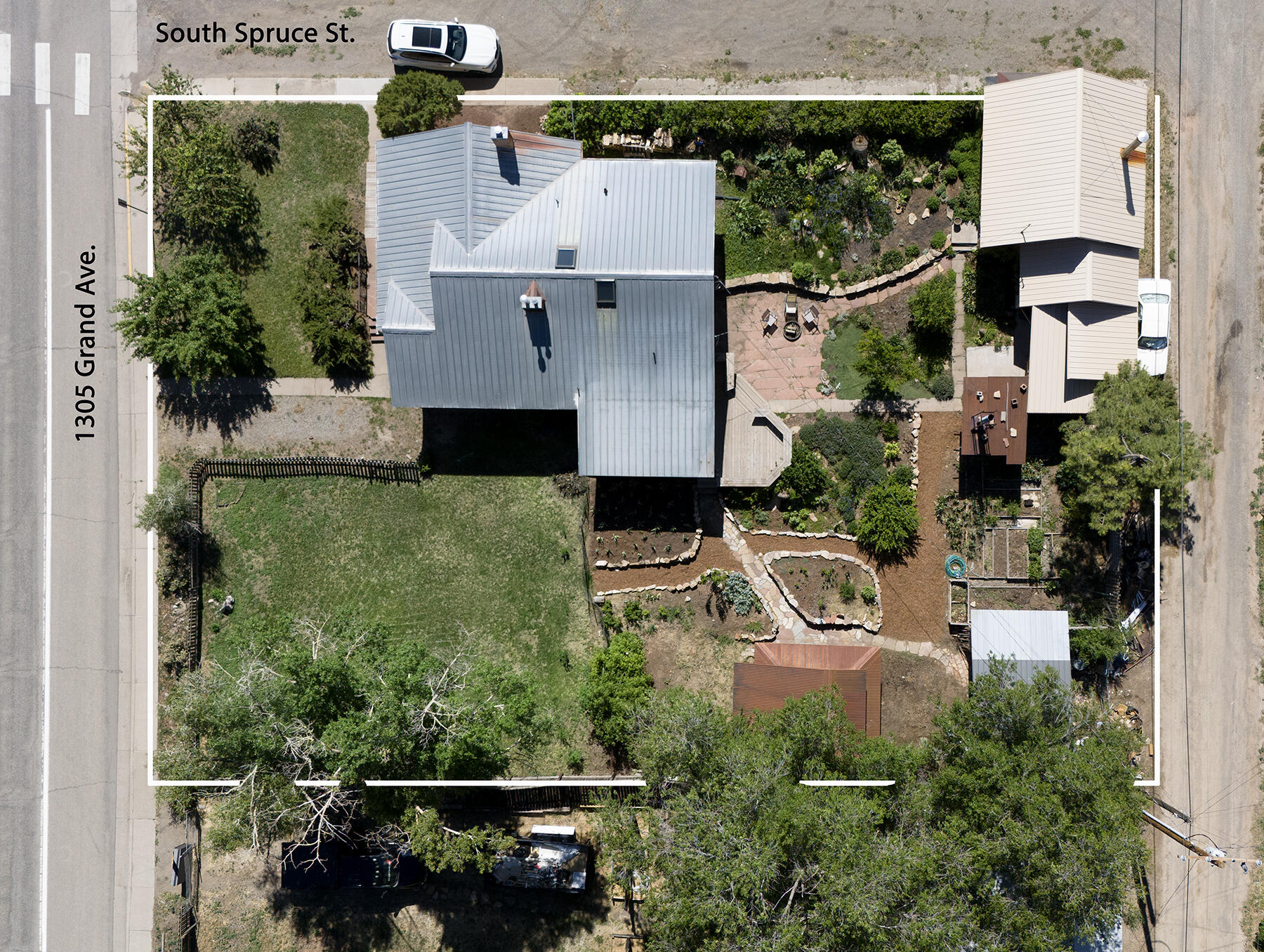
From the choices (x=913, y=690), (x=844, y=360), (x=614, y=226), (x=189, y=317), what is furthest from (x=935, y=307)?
(x=189, y=317)

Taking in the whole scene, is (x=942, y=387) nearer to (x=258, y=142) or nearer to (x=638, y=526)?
(x=638, y=526)

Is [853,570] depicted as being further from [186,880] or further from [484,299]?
[186,880]

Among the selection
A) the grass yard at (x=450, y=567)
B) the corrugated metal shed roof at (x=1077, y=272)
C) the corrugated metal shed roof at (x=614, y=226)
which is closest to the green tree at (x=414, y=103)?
the corrugated metal shed roof at (x=614, y=226)

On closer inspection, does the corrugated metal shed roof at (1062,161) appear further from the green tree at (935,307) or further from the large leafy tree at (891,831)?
the large leafy tree at (891,831)

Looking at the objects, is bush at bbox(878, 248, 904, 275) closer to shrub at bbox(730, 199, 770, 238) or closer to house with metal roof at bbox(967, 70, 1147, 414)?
house with metal roof at bbox(967, 70, 1147, 414)

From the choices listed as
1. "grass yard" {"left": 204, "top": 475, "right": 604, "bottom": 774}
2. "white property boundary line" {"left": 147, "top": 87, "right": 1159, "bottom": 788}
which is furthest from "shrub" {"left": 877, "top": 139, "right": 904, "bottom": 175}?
"grass yard" {"left": 204, "top": 475, "right": 604, "bottom": 774}

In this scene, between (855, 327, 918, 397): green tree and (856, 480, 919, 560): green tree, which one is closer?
(856, 480, 919, 560): green tree
